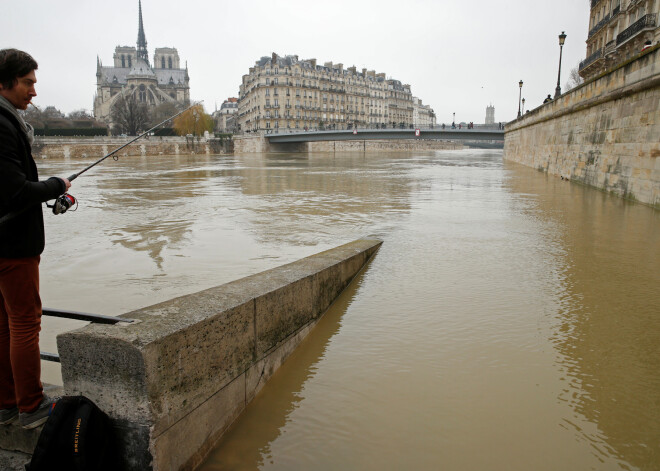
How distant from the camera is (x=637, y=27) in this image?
106 ft

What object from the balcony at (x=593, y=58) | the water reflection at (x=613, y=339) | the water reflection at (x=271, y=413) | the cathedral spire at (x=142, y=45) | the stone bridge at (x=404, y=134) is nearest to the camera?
the water reflection at (x=271, y=413)

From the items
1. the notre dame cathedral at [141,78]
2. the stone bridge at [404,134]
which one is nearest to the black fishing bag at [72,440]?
the stone bridge at [404,134]

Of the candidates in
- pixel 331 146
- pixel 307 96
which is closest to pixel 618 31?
pixel 331 146

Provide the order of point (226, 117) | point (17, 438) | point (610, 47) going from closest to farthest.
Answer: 1. point (17, 438)
2. point (610, 47)
3. point (226, 117)

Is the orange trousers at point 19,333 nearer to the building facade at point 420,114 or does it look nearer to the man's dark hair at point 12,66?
the man's dark hair at point 12,66

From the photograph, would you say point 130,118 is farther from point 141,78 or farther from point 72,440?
point 72,440

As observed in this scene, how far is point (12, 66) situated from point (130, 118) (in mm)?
99664

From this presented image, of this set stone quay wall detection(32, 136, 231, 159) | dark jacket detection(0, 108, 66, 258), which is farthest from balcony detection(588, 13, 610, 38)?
stone quay wall detection(32, 136, 231, 159)

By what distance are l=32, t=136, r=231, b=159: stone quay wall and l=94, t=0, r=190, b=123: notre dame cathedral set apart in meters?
46.3

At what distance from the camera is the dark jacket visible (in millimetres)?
2406

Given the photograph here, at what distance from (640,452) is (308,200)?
42.4ft

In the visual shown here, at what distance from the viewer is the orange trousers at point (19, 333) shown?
2.51 metres

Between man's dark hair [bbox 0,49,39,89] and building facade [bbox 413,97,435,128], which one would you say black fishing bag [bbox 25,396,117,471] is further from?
building facade [bbox 413,97,435,128]

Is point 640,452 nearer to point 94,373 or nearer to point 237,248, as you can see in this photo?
point 94,373
